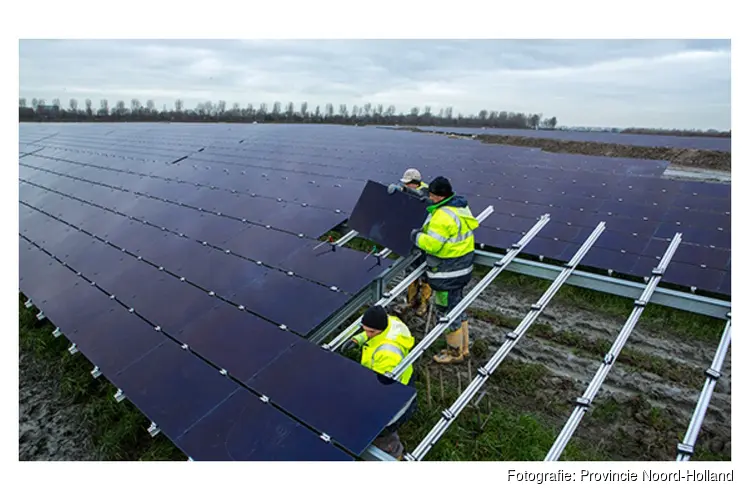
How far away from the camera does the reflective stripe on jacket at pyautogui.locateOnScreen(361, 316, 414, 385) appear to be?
15.9 ft

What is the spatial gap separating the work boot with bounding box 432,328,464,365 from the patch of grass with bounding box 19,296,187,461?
382cm

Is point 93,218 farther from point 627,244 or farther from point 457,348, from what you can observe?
point 627,244

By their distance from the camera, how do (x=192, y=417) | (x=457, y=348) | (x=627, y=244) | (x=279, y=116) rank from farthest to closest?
1. (x=279, y=116)
2. (x=627, y=244)
3. (x=457, y=348)
4. (x=192, y=417)

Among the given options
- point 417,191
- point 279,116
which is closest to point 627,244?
point 417,191

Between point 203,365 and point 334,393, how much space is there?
5.73 ft

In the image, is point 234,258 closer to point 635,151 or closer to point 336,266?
point 336,266

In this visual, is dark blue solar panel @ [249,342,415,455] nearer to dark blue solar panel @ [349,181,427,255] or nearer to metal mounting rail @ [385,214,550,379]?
metal mounting rail @ [385,214,550,379]

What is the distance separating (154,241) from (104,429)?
3.64m

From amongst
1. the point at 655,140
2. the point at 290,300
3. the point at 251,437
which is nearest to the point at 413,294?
the point at 290,300

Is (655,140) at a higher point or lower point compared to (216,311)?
higher

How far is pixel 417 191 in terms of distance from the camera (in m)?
7.30

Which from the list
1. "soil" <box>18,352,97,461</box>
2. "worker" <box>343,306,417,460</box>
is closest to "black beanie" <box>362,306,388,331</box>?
"worker" <box>343,306,417,460</box>

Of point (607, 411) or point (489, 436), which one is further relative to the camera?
point (607, 411)

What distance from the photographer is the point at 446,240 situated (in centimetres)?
623
